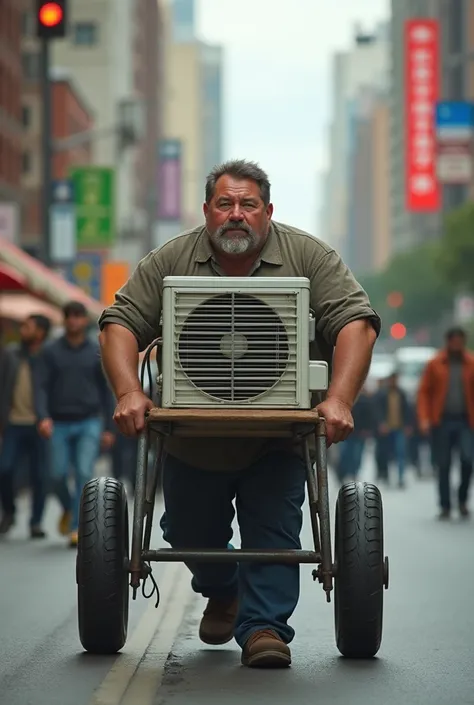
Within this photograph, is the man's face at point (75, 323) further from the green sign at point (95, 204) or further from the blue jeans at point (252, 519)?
the green sign at point (95, 204)

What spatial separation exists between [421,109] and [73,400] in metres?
65.3

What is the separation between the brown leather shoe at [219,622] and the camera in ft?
26.2

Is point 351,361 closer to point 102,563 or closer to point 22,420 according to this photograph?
point 102,563

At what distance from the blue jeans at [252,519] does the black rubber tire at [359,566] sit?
0.20 metres

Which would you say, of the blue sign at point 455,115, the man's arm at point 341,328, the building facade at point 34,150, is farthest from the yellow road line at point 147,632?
the building facade at point 34,150

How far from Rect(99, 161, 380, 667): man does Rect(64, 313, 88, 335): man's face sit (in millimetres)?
6971

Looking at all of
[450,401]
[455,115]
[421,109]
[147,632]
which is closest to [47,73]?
[450,401]

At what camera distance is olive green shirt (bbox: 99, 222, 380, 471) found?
7.46 metres

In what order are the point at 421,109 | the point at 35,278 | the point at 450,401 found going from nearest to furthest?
1. the point at 450,401
2. the point at 35,278
3. the point at 421,109

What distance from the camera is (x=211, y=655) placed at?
7.89 metres

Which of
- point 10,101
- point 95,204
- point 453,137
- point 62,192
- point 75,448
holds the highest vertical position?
point 10,101

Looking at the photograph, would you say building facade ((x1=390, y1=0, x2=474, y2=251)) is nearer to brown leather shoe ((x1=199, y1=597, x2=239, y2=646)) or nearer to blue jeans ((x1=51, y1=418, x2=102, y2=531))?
blue jeans ((x1=51, y1=418, x2=102, y2=531))

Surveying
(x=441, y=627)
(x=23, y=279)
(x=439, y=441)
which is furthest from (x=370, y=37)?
(x=441, y=627)

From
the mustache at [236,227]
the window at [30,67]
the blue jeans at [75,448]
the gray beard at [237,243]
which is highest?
the window at [30,67]
